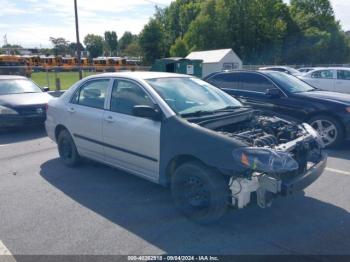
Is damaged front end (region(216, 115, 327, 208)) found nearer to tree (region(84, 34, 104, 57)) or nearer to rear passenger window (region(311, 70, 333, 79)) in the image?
rear passenger window (region(311, 70, 333, 79))

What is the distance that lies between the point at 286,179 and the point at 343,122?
3.67 metres

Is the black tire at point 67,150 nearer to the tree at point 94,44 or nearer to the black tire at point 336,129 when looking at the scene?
the black tire at point 336,129

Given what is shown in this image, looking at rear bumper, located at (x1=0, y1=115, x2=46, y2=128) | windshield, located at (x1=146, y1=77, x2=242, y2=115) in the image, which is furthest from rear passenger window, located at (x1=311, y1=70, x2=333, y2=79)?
rear bumper, located at (x1=0, y1=115, x2=46, y2=128)

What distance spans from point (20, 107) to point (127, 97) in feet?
15.8

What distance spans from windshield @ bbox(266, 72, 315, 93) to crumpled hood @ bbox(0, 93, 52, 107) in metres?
5.70

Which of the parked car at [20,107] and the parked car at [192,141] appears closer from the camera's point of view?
the parked car at [192,141]

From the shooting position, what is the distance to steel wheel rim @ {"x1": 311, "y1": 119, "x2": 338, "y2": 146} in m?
6.57

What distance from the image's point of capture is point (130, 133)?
4.20m

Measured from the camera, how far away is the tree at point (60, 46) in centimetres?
9725

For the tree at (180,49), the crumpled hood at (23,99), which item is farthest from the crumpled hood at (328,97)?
the tree at (180,49)

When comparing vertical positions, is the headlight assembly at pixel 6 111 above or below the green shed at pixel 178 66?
below

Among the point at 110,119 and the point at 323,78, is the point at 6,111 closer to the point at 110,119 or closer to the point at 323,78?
the point at 110,119

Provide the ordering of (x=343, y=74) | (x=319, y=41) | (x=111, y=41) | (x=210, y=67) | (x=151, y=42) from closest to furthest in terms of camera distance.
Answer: (x=343, y=74) < (x=210, y=67) < (x=319, y=41) < (x=151, y=42) < (x=111, y=41)

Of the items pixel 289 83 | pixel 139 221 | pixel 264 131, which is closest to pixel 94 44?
pixel 289 83
